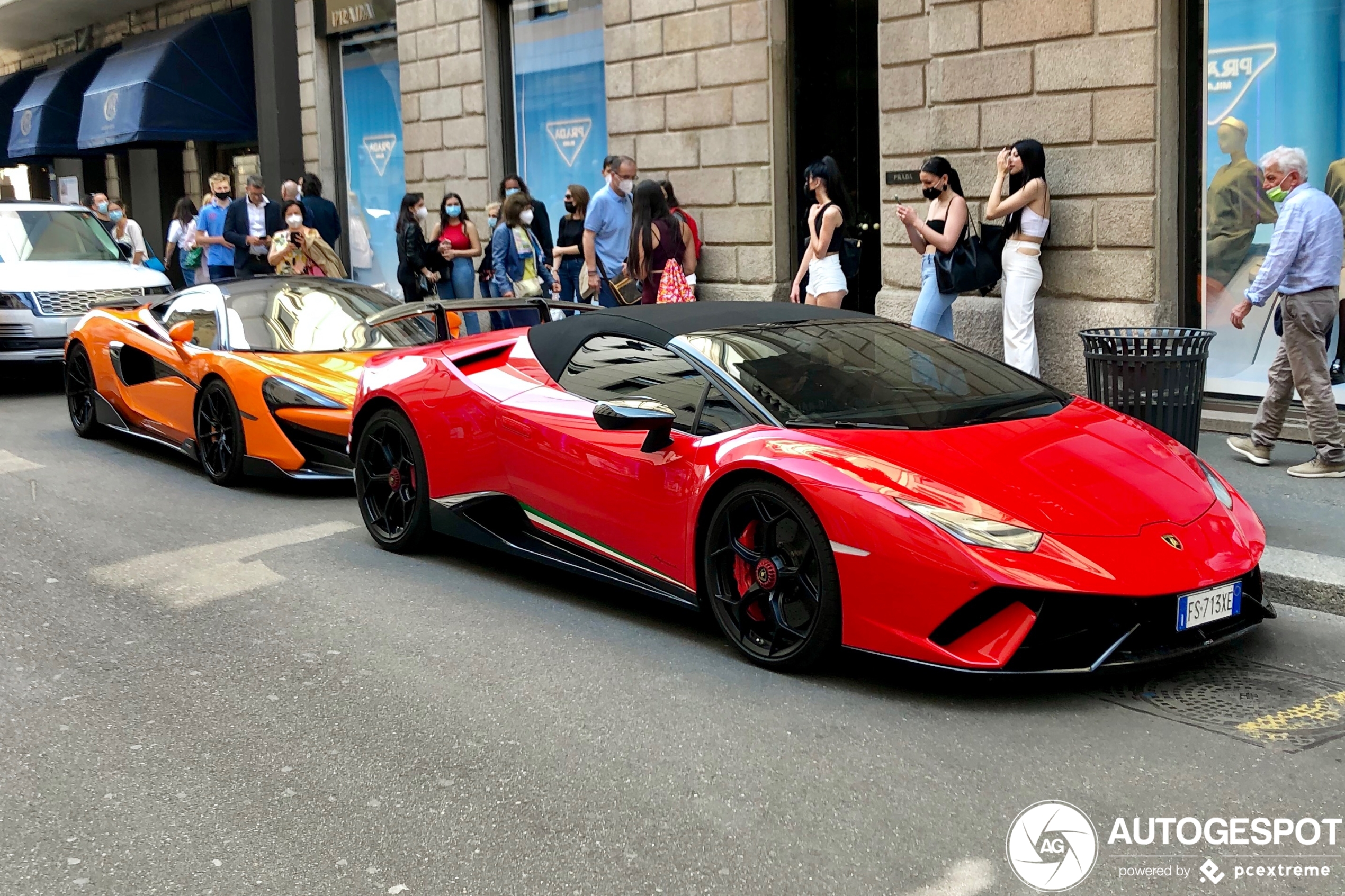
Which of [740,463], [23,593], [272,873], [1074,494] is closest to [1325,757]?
[1074,494]

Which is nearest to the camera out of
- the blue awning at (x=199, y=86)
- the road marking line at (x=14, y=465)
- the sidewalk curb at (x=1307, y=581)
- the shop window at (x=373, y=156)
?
the sidewalk curb at (x=1307, y=581)

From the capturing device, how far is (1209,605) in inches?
183

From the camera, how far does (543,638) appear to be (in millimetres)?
5617

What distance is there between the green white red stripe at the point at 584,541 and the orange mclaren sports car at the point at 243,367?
2658 millimetres

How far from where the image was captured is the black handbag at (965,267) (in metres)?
10.2

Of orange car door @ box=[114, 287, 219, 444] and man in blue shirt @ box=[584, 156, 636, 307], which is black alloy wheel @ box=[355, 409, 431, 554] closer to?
orange car door @ box=[114, 287, 219, 444]

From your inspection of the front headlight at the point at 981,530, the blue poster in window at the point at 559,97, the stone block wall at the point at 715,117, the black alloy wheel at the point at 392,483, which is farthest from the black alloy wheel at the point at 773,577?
the blue poster in window at the point at 559,97

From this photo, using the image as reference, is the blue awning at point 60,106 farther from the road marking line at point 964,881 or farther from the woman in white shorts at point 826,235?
the road marking line at point 964,881

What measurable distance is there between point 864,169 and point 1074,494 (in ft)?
28.7

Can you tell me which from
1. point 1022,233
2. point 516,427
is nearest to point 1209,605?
point 516,427

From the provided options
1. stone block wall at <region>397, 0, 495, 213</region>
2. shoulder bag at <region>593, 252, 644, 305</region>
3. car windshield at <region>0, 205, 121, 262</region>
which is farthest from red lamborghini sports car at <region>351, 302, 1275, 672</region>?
stone block wall at <region>397, 0, 495, 213</region>

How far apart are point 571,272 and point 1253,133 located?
20.5 feet

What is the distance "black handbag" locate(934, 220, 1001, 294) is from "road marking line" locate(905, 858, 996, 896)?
709 cm

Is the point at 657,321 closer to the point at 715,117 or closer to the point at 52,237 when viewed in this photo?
the point at 715,117
